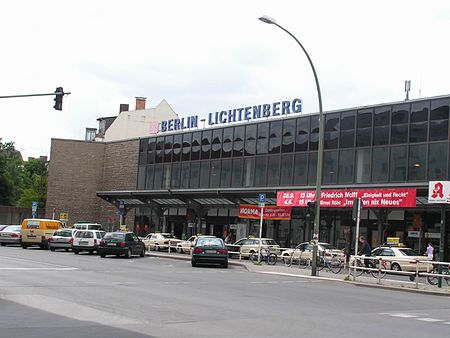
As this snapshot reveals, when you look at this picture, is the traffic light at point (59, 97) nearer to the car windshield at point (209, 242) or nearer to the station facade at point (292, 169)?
the car windshield at point (209, 242)

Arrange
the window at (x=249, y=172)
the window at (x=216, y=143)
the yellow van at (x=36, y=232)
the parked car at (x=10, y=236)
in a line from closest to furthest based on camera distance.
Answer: the yellow van at (x=36, y=232) < the parked car at (x=10, y=236) < the window at (x=249, y=172) < the window at (x=216, y=143)

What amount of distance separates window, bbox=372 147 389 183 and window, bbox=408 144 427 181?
1663 mm

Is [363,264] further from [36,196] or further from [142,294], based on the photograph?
[36,196]

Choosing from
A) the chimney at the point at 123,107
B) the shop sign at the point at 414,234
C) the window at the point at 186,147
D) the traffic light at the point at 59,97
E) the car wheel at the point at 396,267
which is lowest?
the car wheel at the point at 396,267

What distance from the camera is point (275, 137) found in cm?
4481

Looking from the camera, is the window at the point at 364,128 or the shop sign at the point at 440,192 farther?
the window at the point at 364,128

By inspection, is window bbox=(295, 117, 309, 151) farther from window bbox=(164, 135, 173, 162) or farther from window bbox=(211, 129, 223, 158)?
window bbox=(164, 135, 173, 162)

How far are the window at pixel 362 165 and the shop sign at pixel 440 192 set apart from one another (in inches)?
603

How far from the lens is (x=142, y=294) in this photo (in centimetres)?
1581

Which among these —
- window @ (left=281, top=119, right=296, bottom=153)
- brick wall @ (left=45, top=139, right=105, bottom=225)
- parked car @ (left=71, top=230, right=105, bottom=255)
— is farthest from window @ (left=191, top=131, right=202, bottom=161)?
brick wall @ (left=45, top=139, right=105, bottom=225)

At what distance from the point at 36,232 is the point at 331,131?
2005cm

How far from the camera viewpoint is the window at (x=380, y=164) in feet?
123

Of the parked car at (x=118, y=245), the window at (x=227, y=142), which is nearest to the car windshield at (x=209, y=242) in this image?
the parked car at (x=118, y=245)

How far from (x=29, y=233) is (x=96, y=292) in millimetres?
27239
